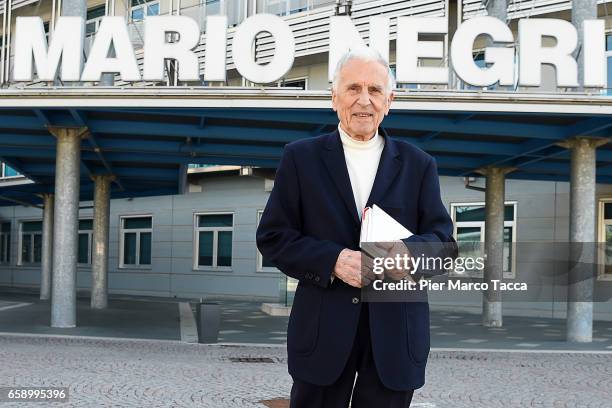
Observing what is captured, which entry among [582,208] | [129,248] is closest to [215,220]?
[129,248]

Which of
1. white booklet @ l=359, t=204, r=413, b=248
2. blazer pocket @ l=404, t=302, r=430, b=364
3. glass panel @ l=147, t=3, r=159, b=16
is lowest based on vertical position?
blazer pocket @ l=404, t=302, r=430, b=364

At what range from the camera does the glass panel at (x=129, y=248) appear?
30375 millimetres

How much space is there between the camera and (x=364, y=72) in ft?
8.38

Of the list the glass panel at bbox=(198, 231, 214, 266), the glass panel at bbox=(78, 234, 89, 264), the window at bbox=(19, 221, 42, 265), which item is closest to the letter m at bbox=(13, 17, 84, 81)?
the glass panel at bbox=(198, 231, 214, 266)

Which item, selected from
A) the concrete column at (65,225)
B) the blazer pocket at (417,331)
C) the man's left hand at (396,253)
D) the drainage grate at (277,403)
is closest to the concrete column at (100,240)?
the concrete column at (65,225)

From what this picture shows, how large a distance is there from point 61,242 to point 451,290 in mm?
12346

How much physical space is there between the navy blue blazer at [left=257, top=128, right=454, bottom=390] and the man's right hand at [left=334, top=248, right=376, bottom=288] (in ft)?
0.11

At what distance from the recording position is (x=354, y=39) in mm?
12273

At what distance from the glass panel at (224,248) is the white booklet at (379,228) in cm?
2498

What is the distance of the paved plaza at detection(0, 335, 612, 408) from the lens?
775cm

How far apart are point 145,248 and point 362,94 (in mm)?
28139

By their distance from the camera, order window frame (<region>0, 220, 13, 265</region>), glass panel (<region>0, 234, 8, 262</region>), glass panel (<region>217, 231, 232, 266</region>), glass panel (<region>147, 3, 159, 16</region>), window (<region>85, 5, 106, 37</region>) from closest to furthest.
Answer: glass panel (<region>217, 231, 232, 266</region>), glass panel (<region>147, 3, 159, 16</region>), window (<region>85, 5, 106, 37</region>), window frame (<region>0, 220, 13, 265</region>), glass panel (<region>0, 234, 8, 262</region>)

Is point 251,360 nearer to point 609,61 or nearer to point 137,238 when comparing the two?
point 609,61

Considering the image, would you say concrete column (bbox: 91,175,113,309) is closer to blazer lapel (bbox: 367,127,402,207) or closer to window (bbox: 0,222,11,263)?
window (bbox: 0,222,11,263)
